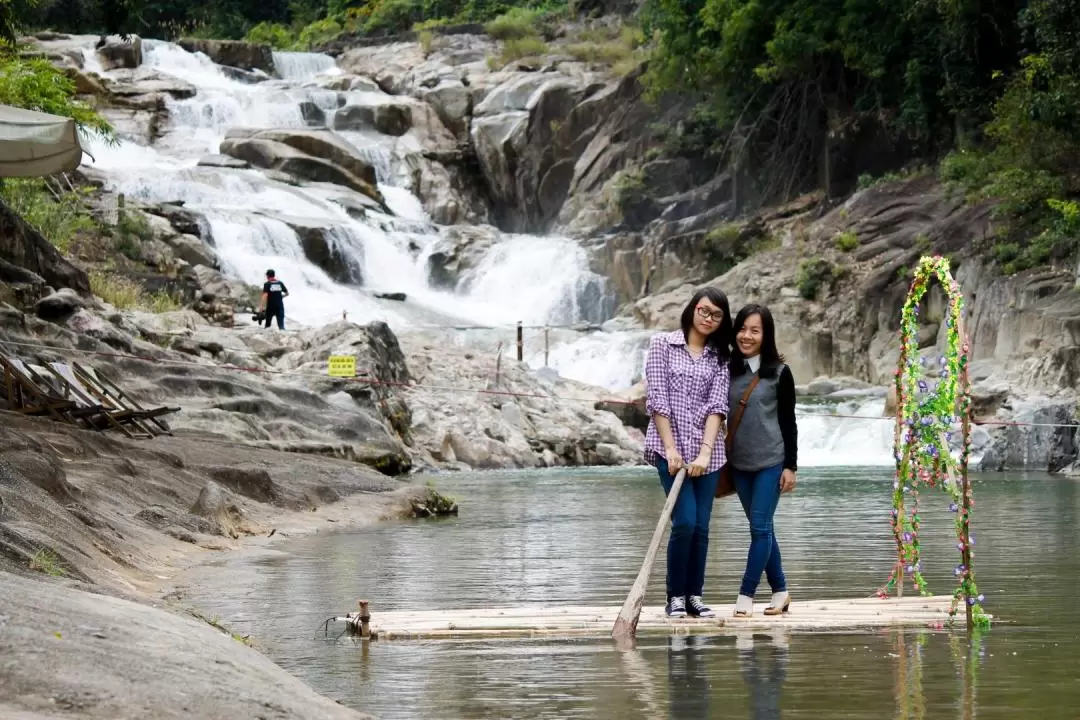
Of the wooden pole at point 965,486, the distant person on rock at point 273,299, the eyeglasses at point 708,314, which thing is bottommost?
the wooden pole at point 965,486

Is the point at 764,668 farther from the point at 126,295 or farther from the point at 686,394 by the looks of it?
the point at 126,295

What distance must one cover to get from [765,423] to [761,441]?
0.09m

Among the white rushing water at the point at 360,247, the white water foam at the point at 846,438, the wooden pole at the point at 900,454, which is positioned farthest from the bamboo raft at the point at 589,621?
the white rushing water at the point at 360,247

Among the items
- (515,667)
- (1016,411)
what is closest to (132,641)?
(515,667)

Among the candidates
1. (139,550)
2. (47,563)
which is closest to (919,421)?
(47,563)

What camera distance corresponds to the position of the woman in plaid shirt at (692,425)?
8172mm

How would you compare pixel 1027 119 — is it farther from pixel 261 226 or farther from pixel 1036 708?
pixel 1036 708

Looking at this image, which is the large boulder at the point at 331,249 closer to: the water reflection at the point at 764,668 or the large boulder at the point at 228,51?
the large boulder at the point at 228,51

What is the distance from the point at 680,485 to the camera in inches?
317

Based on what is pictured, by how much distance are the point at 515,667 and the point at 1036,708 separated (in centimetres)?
217

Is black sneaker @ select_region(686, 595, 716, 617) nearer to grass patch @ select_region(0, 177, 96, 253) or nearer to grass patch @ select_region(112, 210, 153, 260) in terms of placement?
grass patch @ select_region(0, 177, 96, 253)

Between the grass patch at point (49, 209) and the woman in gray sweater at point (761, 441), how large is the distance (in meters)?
21.0

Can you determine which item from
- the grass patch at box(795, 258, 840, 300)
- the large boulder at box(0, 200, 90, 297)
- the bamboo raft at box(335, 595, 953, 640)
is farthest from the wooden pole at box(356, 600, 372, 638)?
the grass patch at box(795, 258, 840, 300)

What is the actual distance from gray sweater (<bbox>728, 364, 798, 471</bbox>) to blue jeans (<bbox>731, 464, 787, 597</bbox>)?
0.06m
